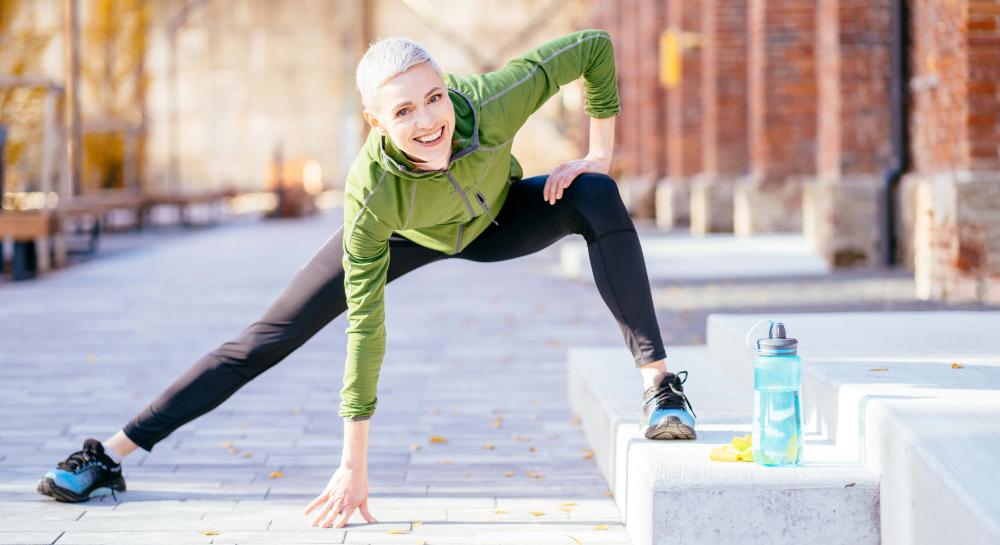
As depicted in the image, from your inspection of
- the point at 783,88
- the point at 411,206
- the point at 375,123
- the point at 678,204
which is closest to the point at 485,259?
the point at 411,206

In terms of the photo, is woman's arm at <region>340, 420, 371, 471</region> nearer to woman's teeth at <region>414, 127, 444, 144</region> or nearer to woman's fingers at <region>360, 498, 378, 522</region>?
woman's fingers at <region>360, 498, 378, 522</region>

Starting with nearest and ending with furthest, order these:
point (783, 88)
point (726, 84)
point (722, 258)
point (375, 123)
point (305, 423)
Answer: point (375, 123) < point (305, 423) < point (722, 258) < point (783, 88) < point (726, 84)

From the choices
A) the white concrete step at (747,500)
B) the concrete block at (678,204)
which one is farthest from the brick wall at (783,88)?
the white concrete step at (747,500)

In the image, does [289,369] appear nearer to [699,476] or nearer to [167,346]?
[167,346]

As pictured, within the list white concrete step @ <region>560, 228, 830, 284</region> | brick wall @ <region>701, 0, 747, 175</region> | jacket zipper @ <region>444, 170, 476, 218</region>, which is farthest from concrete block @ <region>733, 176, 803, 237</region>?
jacket zipper @ <region>444, 170, 476, 218</region>

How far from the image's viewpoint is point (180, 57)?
4153cm

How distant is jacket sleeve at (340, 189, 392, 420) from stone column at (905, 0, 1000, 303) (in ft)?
19.6

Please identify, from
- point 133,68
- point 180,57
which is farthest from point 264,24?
point 133,68

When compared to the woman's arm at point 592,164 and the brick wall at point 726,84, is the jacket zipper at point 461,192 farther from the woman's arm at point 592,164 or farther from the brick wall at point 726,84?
the brick wall at point 726,84

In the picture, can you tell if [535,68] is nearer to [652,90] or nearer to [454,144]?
[454,144]

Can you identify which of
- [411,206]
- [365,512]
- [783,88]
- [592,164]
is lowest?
[365,512]

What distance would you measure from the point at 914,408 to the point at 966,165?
602 cm

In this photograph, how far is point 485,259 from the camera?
4.30 meters

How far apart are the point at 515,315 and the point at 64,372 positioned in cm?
354
